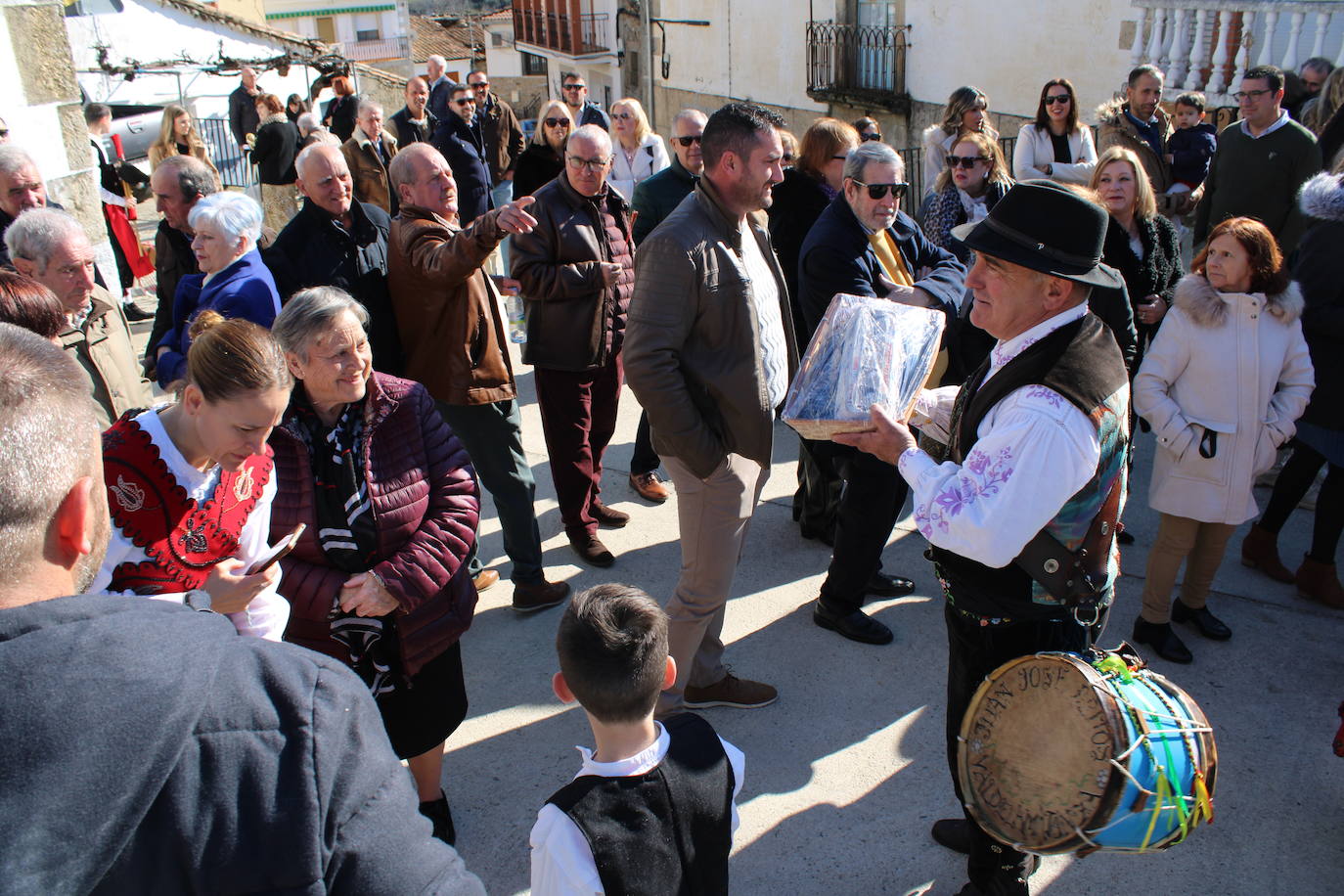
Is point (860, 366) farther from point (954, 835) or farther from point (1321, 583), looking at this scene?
point (1321, 583)

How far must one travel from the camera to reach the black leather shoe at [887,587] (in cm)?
424

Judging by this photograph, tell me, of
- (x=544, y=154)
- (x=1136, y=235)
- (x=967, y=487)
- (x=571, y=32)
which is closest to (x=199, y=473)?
(x=967, y=487)

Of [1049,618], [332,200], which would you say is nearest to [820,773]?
[1049,618]

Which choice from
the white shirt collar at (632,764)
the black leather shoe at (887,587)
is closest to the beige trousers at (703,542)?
the black leather shoe at (887,587)

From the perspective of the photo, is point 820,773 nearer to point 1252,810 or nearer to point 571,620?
point 1252,810

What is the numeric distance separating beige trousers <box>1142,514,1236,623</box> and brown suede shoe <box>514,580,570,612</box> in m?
2.43

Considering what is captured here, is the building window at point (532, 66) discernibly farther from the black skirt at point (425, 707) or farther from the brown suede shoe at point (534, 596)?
the black skirt at point (425, 707)

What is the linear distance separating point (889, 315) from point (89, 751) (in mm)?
2396

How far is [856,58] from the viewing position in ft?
57.9

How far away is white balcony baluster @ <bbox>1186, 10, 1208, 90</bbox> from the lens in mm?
10156

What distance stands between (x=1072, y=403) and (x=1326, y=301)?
2686 millimetres

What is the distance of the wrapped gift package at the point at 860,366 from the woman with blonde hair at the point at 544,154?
190 inches

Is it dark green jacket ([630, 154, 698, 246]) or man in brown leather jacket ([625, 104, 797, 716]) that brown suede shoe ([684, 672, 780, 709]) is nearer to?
man in brown leather jacket ([625, 104, 797, 716])

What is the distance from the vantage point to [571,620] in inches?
79.6
